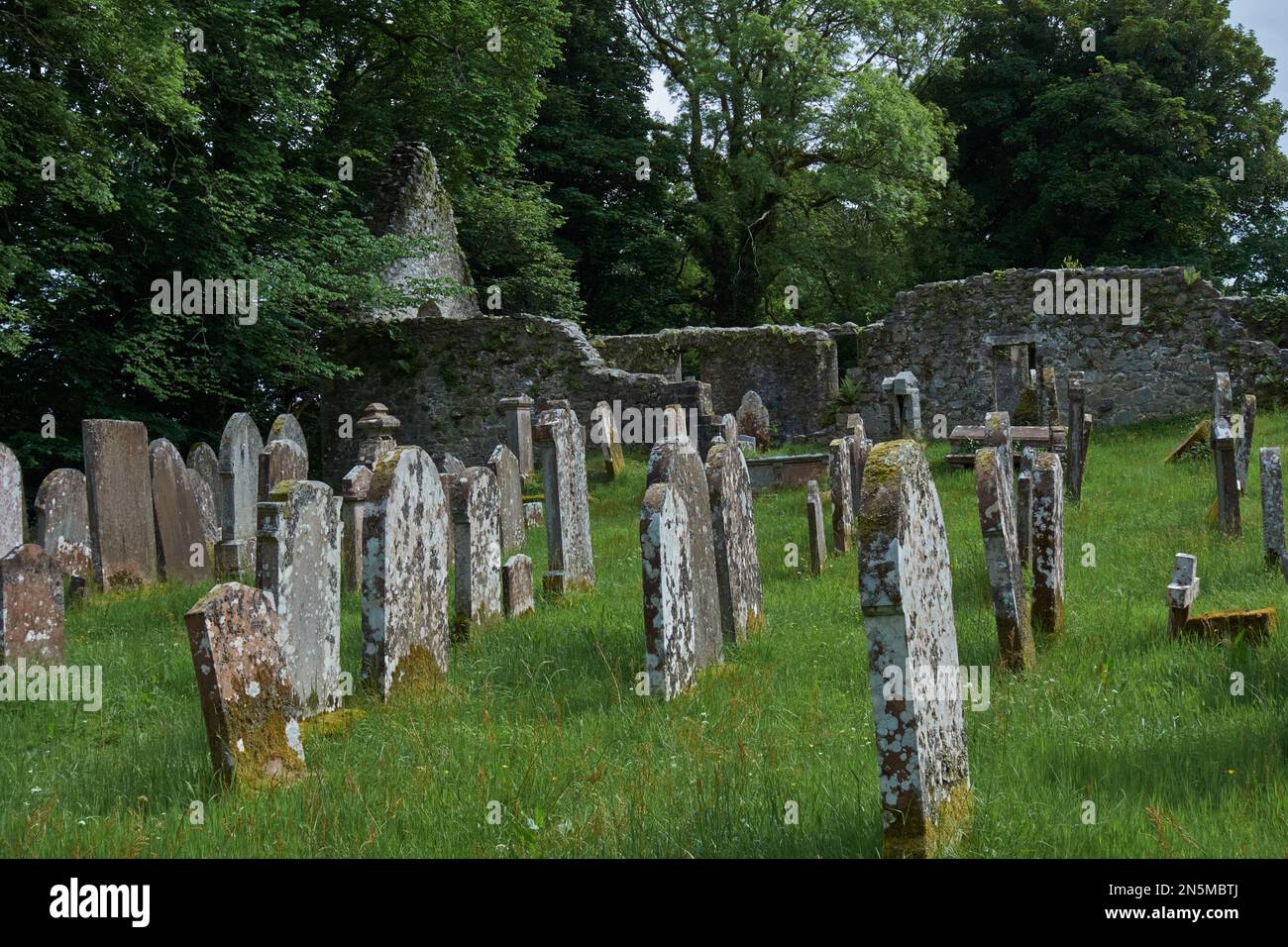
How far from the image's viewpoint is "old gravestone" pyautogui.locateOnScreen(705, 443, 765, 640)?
7.09 metres

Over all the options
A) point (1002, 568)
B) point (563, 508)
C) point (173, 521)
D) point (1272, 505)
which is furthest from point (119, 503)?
point (1272, 505)

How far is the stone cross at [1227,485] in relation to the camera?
9.38 m

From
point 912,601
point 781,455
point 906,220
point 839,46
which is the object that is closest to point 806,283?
point 906,220

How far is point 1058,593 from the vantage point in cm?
655

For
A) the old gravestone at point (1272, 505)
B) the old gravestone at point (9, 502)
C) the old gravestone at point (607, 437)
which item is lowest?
the old gravestone at point (1272, 505)

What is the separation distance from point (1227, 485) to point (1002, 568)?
15.1 ft

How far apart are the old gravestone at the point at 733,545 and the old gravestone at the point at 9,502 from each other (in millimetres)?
6137

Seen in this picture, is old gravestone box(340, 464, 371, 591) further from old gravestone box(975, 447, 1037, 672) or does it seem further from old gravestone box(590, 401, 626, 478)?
old gravestone box(590, 401, 626, 478)

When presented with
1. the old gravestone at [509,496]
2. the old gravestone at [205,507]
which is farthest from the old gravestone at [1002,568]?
the old gravestone at [205,507]

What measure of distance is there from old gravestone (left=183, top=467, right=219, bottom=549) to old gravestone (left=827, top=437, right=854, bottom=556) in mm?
6422

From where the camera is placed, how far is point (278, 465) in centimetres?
1095

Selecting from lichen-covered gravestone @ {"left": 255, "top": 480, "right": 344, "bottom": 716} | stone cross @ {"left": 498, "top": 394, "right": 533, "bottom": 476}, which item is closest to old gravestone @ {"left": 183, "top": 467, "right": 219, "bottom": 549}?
stone cross @ {"left": 498, "top": 394, "right": 533, "bottom": 476}

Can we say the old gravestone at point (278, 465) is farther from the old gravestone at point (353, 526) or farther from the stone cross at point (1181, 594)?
the stone cross at point (1181, 594)
